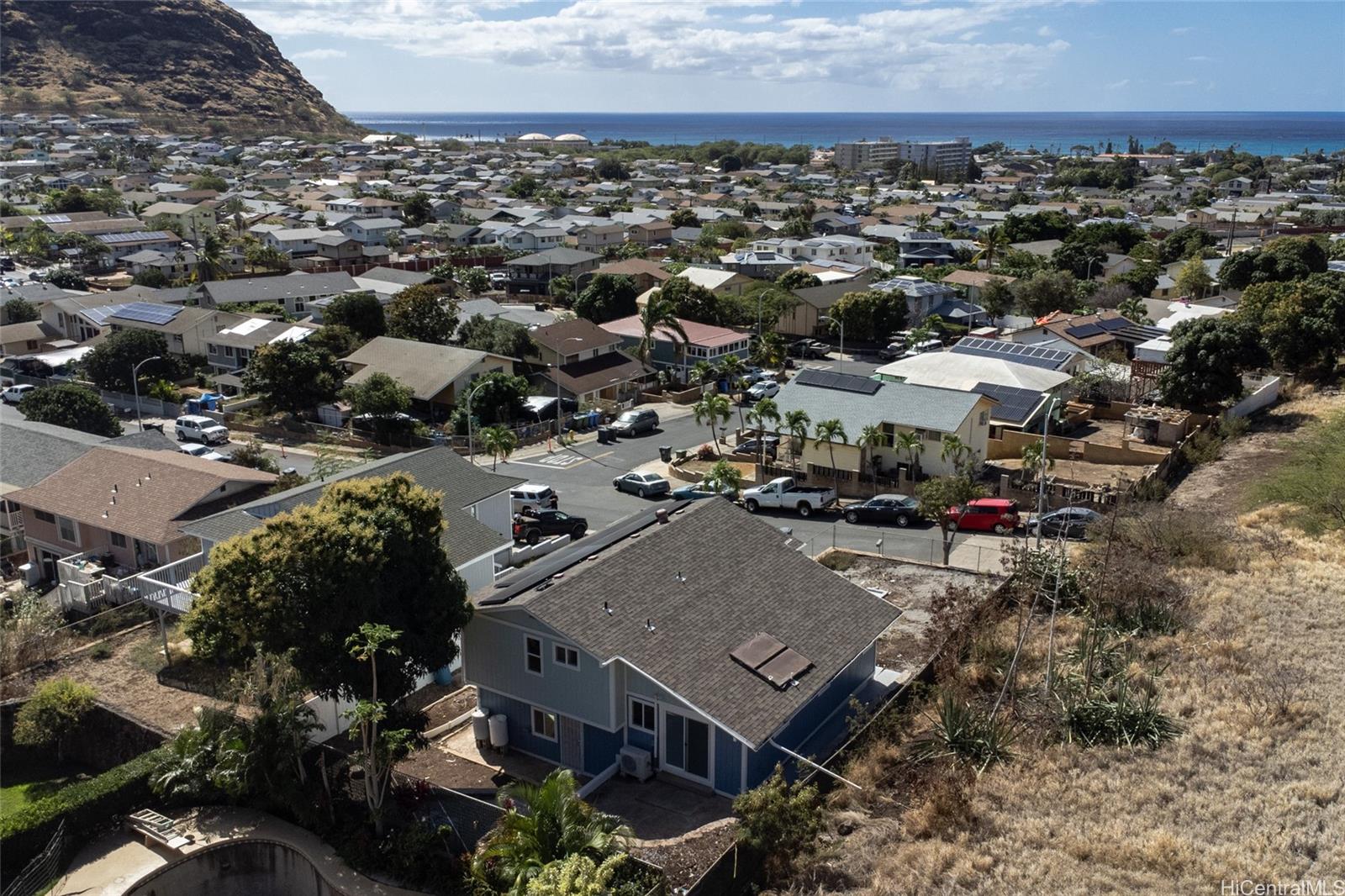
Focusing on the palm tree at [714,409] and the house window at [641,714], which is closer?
the house window at [641,714]

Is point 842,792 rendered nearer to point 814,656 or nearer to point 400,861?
point 814,656

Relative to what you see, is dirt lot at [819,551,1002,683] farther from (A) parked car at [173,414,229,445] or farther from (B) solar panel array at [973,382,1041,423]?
(A) parked car at [173,414,229,445]

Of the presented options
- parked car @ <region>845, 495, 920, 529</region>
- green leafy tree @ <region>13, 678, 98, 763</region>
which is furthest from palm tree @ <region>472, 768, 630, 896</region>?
parked car @ <region>845, 495, 920, 529</region>

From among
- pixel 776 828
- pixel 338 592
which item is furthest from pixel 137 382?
pixel 776 828

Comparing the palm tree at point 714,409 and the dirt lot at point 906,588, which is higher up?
the palm tree at point 714,409

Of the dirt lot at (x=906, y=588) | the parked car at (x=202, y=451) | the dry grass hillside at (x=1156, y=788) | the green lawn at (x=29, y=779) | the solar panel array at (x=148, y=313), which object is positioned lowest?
the green lawn at (x=29, y=779)

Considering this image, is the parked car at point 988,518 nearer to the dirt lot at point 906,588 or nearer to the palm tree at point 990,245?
the dirt lot at point 906,588

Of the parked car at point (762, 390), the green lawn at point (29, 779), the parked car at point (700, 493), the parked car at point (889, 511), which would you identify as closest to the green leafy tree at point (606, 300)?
the parked car at point (762, 390)
